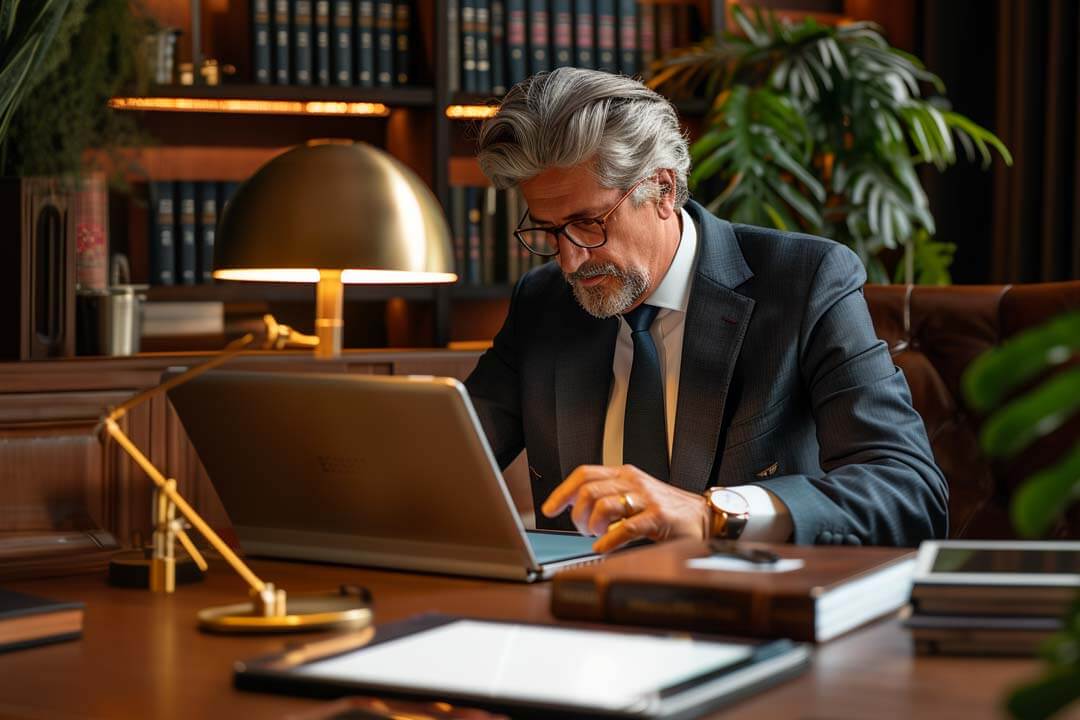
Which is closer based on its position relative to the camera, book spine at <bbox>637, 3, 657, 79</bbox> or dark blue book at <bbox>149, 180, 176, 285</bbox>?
dark blue book at <bbox>149, 180, 176, 285</bbox>

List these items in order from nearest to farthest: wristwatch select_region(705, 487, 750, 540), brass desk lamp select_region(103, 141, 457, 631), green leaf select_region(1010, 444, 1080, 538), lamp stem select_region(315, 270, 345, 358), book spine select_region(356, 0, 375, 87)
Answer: green leaf select_region(1010, 444, 1080, 538)
lamp stem select_region(315, 270, 345, 358)
brass desk lamp select_region(103, 141, 457, 631)
wristwatch select_region(705, 487, 750, 540)
book spine select_region(356, 0, 375, 87)

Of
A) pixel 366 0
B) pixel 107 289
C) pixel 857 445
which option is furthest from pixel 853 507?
pixel 366 0

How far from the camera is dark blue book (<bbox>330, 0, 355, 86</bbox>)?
10.9 feet

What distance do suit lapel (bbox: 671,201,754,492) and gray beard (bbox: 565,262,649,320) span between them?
0.26 feet

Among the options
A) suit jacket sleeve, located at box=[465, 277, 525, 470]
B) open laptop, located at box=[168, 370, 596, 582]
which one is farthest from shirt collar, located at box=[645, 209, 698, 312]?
open laptop, located at box=[168, 370, 596, 582]

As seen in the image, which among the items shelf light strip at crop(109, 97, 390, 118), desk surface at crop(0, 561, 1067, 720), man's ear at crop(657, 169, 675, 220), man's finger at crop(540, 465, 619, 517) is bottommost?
desk surface at crop(0, 561, 1067, 720)

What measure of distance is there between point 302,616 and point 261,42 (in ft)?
8.03

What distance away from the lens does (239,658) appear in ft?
3.39

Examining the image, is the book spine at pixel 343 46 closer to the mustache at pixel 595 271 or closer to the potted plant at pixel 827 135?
the potted plant at pixel 827 135

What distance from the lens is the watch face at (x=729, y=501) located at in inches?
57.4

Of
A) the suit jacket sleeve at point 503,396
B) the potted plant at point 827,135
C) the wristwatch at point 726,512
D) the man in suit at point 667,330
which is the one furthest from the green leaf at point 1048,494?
the potted plant at point 827,135

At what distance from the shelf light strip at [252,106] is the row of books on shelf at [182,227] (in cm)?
20

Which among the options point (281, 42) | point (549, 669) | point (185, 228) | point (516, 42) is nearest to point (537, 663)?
point (549, 669)

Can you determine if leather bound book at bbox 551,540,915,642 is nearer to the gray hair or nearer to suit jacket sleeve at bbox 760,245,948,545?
suit jacket sleeve at bbox 760,245,948,545
